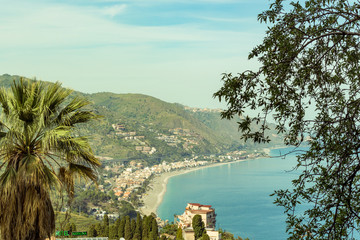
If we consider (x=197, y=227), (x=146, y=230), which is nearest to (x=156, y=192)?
(x=197, y=227)

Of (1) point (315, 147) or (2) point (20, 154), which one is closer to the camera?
(1) point (315, 147)

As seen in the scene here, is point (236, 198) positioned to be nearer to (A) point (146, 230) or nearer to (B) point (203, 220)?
(B) point (203, 220)

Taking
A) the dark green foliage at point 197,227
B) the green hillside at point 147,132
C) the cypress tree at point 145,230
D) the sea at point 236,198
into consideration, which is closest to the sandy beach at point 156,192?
the sea at point 236,198

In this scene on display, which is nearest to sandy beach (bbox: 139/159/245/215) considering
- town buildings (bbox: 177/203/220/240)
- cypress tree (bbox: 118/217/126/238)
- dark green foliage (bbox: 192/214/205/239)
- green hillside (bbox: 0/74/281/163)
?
green hillside (bbox: 0/74/281/163)

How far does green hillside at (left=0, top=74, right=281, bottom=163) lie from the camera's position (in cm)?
12600

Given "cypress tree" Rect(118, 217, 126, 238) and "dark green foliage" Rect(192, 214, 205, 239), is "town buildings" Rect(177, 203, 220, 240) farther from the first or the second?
"cypress tree" Rect(118, 217, 126, 238)

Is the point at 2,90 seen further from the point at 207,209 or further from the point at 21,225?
the point at 207,209

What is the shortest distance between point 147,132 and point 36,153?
146316 millimetres

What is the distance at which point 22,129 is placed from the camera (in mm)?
4004

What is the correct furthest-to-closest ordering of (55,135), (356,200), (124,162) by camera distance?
(124,162)
(55,135)
(356,200)

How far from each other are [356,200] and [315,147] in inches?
17.1

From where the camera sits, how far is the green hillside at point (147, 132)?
126000 mm

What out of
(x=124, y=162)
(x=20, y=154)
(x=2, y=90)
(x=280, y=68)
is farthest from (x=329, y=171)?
(x=124, y=162)

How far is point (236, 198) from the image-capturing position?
7644 centimetres
